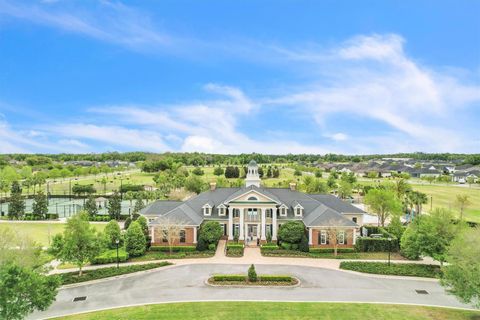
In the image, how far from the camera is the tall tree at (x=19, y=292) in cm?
2195

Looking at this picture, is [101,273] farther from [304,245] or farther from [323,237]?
[323,237]

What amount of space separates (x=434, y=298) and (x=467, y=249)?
6778mm

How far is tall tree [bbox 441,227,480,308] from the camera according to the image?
78.9 feet

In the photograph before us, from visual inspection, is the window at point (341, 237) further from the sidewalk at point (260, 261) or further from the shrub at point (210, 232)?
the shrub at point (210, 232)

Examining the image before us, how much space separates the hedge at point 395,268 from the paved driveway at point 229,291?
1581mm

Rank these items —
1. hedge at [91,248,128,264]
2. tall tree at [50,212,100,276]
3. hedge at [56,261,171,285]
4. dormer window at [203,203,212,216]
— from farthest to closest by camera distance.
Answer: dormer window at [203,203,212,216], hedge at [91,248,128,264], tall tree at [50,212,100,276], hedge at [56,261,171,285]

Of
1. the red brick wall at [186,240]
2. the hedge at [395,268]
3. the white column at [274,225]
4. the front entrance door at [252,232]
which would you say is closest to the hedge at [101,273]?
the red brick wall at [186,240]

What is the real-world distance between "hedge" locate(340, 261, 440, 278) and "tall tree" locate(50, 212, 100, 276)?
90.6 ft

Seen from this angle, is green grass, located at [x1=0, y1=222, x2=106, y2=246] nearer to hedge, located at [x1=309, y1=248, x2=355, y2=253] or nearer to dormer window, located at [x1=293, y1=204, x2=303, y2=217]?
dormer window, located at [x1=293, y1=204, x2=303, y2=217]

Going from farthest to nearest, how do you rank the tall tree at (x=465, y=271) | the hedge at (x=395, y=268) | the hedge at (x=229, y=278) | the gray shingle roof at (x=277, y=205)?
the gray shingle roof at (x=277, y=205)
the hedge at (x=395, y=268)
the hedge at (x=229, y=278)
the tall tree at (x=465, y=271)

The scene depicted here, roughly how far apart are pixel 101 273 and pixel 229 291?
1415cm

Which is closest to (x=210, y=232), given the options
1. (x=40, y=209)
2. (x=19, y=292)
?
(x=19, y=292)

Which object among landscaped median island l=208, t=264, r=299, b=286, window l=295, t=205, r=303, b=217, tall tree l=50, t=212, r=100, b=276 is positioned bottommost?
landscaped median island l=208, t=264, r=299, b=286

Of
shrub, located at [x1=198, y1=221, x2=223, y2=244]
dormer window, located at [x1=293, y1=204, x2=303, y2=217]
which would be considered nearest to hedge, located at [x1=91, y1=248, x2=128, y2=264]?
shrub, located at [x1=198, y1=221, x2=223, y2=244]
